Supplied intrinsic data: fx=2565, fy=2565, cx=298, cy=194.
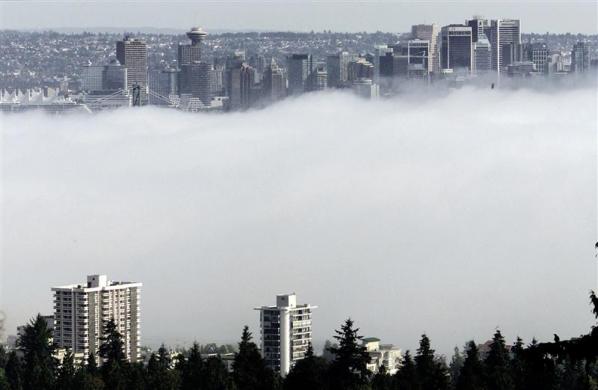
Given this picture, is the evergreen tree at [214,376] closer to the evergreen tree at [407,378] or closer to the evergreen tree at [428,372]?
the evergreen tree at [407,378]

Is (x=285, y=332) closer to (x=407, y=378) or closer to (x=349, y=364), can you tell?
(x=407, y=378)

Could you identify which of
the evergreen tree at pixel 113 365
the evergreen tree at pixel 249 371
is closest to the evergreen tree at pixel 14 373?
the evergreen tree at pixel 113 365

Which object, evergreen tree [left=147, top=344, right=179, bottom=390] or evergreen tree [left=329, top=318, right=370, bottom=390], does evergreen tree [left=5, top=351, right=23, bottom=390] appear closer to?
evergreen tree [left=147, top=344, right=179, bottom=390]

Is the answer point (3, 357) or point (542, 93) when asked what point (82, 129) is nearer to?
point (542, 93)

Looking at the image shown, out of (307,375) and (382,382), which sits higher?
A: (307,375)

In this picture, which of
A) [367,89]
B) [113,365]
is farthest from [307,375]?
[367,89]

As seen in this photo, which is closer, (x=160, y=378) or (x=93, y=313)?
(x=160, y=378)

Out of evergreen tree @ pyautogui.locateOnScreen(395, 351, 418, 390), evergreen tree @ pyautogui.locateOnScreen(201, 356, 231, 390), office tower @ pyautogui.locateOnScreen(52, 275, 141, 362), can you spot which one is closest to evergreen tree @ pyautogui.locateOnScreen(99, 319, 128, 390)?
evergreen tree @ pyautogui.locateOnScreen(201, 356, 231, 390)

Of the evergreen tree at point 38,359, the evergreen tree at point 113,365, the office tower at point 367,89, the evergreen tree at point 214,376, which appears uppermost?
the evergreen tree at point 214,376
